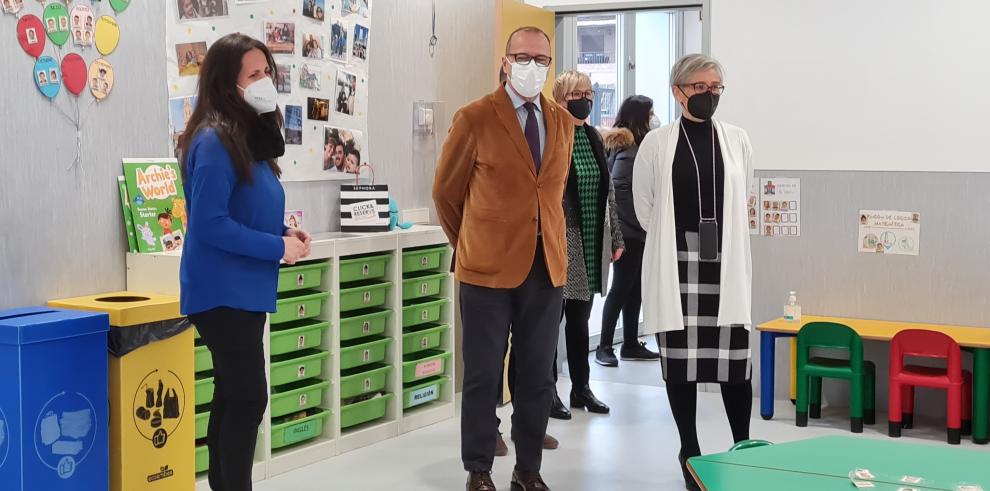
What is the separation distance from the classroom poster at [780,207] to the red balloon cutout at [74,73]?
3.39m

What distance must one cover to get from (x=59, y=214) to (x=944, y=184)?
3937 millimetres

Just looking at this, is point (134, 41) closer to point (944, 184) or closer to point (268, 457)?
point (268, 457)

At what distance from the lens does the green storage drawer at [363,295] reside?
185 inches

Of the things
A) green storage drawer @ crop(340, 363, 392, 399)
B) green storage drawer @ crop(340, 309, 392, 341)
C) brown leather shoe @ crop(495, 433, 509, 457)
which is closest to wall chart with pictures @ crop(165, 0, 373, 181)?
green storage drawer @ crop(340, 309, 392, 341)

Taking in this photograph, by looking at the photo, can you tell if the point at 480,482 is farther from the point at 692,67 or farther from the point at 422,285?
the point at 692,67

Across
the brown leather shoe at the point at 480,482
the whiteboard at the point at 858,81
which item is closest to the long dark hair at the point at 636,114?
the whiteboard at the point at 858,81

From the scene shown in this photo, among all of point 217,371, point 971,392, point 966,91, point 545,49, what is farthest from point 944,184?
point 217,371

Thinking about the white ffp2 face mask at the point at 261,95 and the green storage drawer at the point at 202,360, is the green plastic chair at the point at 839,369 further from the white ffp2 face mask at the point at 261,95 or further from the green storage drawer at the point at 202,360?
the white ffp2 face mask at the point at 261,95

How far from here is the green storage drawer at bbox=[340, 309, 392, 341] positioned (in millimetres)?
4715

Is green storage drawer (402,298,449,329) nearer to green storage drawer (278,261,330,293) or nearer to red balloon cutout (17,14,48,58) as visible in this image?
green storage drawer (278,261,330,293)

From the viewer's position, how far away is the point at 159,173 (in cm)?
403

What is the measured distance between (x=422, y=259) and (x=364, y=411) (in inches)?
30.6

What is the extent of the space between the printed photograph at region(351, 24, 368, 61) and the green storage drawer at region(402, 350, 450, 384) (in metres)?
1.41

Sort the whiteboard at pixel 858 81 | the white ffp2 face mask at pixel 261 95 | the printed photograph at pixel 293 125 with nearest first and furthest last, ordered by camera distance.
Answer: the white ffp2 face mask at pixel 261 95 → the printed photograph at pixel 293 125 → the whiteboard at pixel 858 81
